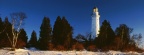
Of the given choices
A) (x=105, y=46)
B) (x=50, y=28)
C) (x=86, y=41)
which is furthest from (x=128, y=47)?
(x=50, y=28)

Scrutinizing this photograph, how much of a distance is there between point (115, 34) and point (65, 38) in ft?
42.3

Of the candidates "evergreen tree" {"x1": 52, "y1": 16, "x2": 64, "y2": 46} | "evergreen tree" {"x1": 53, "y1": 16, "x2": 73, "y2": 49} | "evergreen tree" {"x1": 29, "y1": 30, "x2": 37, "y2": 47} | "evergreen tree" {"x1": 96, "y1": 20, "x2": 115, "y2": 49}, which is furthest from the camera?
"evergreen tree" {"x1": 96, "y1": 20, "x2": 115, "y2": 49}

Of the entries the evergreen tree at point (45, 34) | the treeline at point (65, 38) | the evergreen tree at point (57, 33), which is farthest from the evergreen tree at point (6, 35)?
the evergreen tree at point (57, 33)

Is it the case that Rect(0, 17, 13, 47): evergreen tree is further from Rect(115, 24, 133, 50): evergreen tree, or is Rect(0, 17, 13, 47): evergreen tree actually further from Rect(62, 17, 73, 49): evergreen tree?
Rect(115, 24, 133, 50): evergreen tree

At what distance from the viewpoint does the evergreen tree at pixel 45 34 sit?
55.5 metres

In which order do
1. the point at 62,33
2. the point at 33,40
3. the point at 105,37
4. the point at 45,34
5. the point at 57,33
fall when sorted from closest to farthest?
the point at 45,34
the point at 62,33
the point at 57,33
the point at 105,37
the point at 33,40

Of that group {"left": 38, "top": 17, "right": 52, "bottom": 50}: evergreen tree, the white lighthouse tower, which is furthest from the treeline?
the white lighthouse tower

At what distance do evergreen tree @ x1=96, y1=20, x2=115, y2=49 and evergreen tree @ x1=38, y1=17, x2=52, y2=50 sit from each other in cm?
1063

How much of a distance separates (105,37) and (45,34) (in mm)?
12988

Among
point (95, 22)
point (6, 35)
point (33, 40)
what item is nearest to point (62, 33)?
point (33, 40)

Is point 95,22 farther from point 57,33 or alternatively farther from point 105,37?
point 57,33

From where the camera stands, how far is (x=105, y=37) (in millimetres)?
61906

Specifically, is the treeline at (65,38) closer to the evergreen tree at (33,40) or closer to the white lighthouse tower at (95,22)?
the evergreen tree at (33,40)

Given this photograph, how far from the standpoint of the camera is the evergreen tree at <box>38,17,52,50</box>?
5548 cm
